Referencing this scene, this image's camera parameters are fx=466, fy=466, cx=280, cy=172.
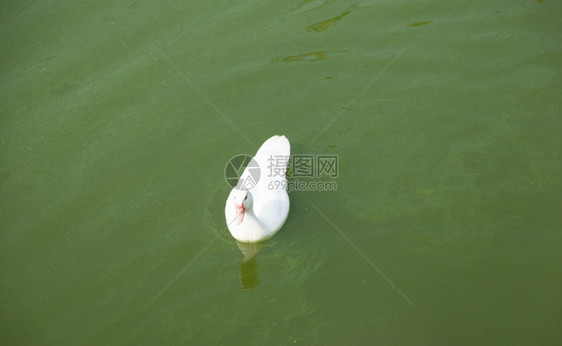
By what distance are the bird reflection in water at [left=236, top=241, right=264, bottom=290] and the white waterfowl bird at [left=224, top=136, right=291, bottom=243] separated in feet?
0.35

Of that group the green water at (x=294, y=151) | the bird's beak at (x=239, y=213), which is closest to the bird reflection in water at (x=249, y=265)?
the green water at (x=294, y=151)

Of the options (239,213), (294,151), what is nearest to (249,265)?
(239,213)

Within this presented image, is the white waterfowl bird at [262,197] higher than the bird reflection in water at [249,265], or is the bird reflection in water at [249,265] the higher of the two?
the white waterfowl bird at [262,197]

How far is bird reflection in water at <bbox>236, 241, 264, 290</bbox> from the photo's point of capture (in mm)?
4125

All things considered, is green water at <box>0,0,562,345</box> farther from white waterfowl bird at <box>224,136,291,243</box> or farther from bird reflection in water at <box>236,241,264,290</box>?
white waterfowl bird at <box>224,136,291,243</box>

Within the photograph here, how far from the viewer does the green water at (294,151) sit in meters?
3.90

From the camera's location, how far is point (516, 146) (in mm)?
4773

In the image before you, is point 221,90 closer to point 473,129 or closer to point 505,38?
point 473,129

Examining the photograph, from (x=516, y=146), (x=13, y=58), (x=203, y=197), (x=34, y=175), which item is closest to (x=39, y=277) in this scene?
(x=34, y=175)

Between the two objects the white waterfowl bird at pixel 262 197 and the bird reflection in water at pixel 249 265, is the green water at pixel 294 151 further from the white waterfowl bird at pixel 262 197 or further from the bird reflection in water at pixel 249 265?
the white waterfowl bird at pixel 262 197

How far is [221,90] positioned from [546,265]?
3.79m

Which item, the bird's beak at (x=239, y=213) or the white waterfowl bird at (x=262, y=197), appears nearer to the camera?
the bird's beak at (x=239, y=213)

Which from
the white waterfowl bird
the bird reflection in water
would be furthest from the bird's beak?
the bird reflection in water

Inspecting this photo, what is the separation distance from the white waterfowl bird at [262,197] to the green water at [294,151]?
0.21 m
